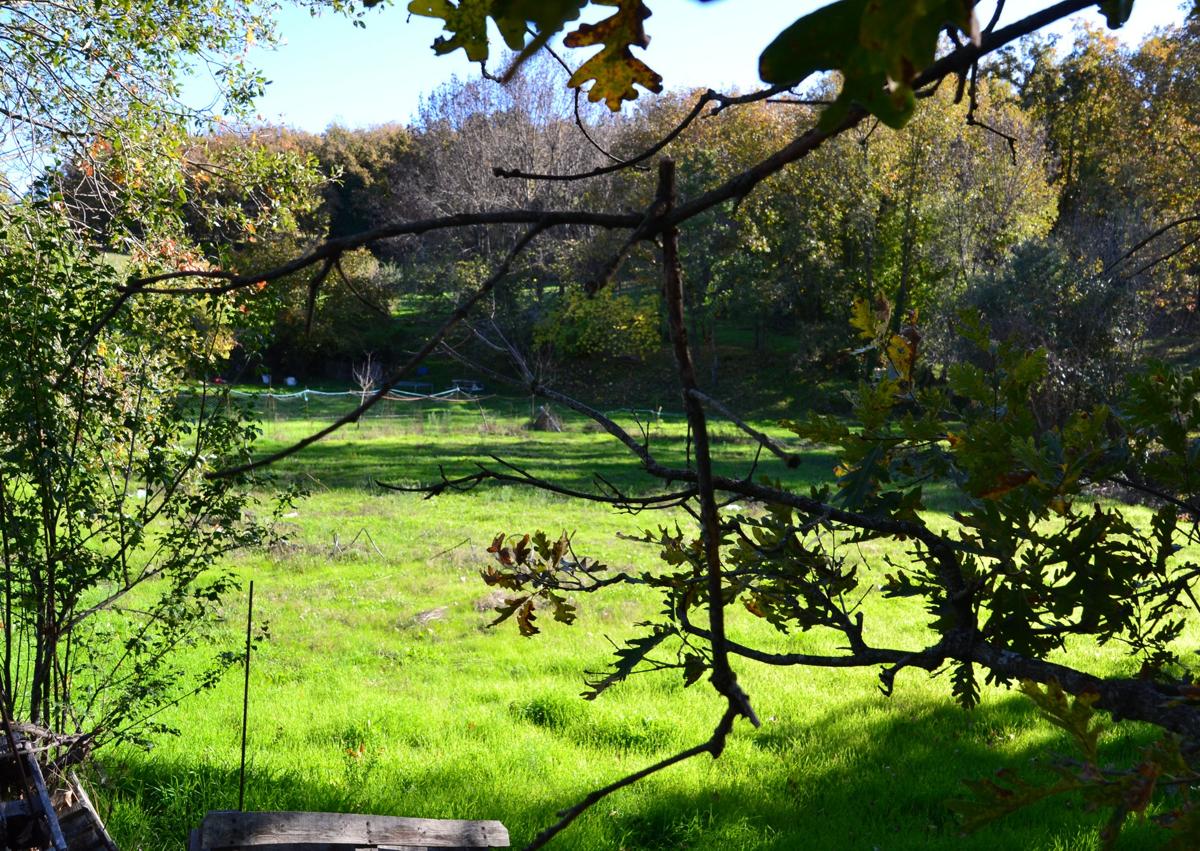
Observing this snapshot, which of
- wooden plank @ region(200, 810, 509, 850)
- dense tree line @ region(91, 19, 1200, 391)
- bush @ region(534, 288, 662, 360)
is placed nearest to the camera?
wooden plank @ region(200, 810, 509, 850)

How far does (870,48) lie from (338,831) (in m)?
3.16

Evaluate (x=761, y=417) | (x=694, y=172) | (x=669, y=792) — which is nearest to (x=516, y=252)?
(x=669, y=792)

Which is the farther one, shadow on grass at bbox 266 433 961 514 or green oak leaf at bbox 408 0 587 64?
shadow on grass at bbox 266 433 961 514

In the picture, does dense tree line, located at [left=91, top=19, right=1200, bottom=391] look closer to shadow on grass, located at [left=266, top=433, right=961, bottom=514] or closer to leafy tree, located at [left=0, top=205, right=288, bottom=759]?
shadow on grass, located at [left=266, top=433, right=961, bottom=514]

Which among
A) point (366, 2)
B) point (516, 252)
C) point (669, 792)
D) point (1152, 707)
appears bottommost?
point (669, 792)

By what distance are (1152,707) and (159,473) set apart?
12.6 feet

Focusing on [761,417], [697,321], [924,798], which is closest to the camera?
[924,798]

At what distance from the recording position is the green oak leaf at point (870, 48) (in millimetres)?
549

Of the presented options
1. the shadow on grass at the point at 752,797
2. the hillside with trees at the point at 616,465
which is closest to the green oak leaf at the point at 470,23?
the hillside with trees at the point at 616,465

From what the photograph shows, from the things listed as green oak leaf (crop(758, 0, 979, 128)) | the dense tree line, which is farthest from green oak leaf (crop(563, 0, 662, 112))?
the dense tree line

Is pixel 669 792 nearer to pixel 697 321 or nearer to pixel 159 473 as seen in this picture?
pixel 159 473

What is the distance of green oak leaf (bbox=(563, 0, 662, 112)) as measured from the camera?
37.4 inches

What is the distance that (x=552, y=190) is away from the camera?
26.5 meters

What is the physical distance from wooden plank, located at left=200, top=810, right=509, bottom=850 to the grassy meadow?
2.73ft
